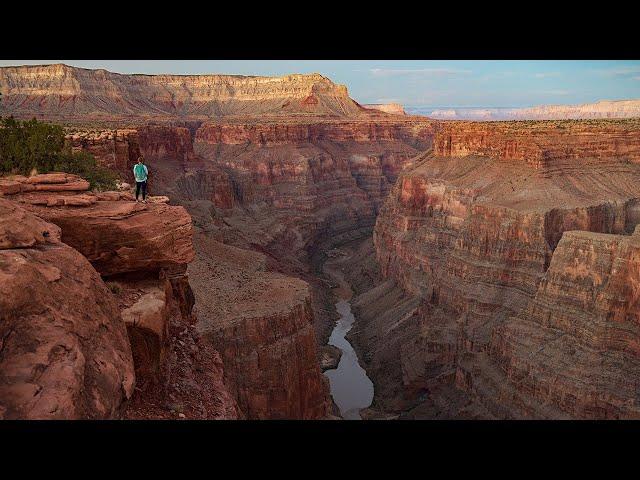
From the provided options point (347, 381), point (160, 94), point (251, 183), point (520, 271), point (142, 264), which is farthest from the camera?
point (160, 94)

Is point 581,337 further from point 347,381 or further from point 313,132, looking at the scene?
point 313,132

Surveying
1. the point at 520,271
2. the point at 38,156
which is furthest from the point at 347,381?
the point at 38,156

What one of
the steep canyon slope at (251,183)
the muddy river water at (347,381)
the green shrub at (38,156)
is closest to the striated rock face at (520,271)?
the muddy river water at (347,381)

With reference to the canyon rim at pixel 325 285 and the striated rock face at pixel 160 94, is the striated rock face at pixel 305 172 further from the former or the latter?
the striated rock face at pixel 160 94

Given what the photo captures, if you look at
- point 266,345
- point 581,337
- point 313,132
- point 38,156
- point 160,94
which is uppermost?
point 160,94

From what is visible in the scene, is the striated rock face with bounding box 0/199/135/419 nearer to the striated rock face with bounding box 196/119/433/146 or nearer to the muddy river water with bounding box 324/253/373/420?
the muddy river water with bounding box 324/253/373/420
